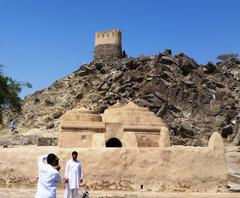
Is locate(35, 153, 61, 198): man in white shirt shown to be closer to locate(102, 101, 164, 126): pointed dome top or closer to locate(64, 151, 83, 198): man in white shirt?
locate(64, 151, 83, 198): man in white shirt

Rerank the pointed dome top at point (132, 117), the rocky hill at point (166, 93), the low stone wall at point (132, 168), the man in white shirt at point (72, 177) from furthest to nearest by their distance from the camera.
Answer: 1. the rocky hill at point (166, 93)
2. the pointed dome top at point (132, 117)
3. the low stone wall at point (132, 168)
4. the man in white shirt at point (72, 177)

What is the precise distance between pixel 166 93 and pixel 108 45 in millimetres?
17051

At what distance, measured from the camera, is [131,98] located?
47719 mm

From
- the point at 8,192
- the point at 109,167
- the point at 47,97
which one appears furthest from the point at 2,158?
the point at 47,97

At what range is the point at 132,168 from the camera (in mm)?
13961

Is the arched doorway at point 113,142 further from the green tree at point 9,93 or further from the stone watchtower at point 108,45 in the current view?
the stone watchtower at point 108,45

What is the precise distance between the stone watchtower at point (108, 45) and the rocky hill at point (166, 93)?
277 centimetres

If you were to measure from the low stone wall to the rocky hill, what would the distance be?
2545 cm

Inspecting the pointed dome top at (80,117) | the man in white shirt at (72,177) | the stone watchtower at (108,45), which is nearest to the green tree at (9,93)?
the pointed dome top at (80,117)

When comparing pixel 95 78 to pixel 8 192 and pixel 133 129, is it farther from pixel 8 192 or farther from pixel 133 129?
pixel 8 192

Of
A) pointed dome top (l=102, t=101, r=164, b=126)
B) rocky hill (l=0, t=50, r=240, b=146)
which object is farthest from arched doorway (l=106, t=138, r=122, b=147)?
rocky hill (l=0, t=50, r=240, b=146)

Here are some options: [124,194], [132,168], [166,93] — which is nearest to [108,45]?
[166,93]

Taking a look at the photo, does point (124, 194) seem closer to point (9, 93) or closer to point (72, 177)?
point (72, 177)

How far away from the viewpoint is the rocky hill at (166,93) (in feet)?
147
